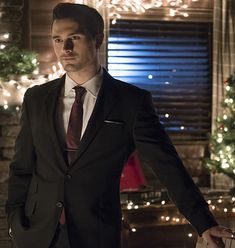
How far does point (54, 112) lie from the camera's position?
1735 mm

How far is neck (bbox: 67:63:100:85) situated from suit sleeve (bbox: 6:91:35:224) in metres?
0.20

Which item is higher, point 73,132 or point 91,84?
point 91,84

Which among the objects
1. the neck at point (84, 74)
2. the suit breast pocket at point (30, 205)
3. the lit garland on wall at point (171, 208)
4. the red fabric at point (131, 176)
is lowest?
the lit garland on wall at point (171, 208)

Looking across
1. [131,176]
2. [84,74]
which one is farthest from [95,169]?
[131,176]

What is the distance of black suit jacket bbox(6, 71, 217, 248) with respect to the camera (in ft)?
5.50

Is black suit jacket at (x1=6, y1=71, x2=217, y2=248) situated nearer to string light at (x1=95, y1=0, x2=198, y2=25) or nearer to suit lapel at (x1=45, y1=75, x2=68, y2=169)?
suit lapel at (x1=45, y1=75, x2=68, y2=169)

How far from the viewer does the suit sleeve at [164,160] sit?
1.67 metres

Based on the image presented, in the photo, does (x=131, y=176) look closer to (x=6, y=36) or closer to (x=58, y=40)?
(x=6, y=36)

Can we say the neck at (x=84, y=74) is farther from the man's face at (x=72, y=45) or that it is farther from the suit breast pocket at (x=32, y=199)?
the suit breast pocket at (x=32, y=199)

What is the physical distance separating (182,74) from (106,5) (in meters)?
0.98

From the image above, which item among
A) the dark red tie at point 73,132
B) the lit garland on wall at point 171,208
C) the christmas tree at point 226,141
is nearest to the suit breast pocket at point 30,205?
the dark red tie at point 73,132

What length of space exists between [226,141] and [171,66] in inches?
35.0

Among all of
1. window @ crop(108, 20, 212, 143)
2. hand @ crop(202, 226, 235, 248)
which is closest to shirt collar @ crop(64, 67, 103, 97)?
hand @ crop(202, 226, 235, 248)

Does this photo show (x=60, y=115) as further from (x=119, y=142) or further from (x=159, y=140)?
(x=159, y=140)
